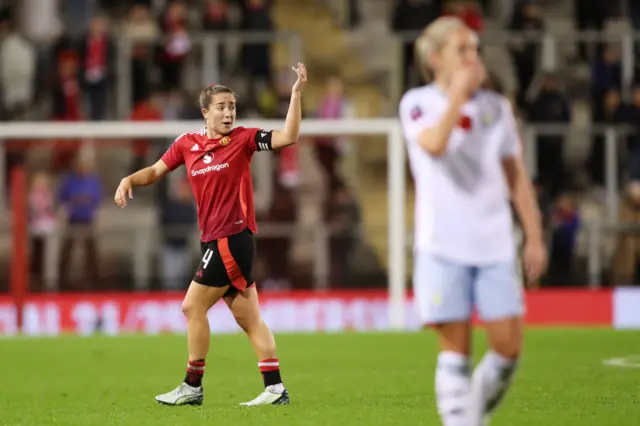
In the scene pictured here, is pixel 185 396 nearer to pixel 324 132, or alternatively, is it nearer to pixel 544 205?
pixel 324 132

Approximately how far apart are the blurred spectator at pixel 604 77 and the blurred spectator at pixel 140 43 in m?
7.38

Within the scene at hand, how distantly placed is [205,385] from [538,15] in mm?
15146

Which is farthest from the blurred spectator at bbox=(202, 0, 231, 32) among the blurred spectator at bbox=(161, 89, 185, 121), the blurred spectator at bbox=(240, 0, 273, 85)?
the blurred spectator at bbox=(161, 89, 185, 121)

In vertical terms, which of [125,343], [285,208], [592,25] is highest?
[592,25]

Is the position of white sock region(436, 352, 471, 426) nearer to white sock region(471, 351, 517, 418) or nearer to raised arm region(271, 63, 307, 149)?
white sock region(471, 351, 517, 418)

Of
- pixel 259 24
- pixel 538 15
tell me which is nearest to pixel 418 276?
pixel 259 24

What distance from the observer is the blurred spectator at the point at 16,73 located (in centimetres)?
2292

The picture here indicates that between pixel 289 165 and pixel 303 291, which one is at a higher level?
pixel 289 165

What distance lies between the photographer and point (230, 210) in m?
9.16

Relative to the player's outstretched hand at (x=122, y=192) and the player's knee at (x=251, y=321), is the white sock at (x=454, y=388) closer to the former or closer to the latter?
the player's knee at (x=251, y=321)

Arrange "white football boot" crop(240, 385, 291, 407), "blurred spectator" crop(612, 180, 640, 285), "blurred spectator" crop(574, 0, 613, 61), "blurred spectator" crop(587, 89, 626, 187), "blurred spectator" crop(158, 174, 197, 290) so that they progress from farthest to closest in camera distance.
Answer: "blurred spectator" crop(574, 0, 613, 61) < "blurred spectator" crop(587, 89, 626, 187) < "blurred spectator" crop(612, 180, 640, 285) < "blurred spectator" crop(158, 174, 197, 290) < "white football boot" crop(240, 385, 291, 407)

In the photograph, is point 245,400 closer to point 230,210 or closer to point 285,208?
point 230,210

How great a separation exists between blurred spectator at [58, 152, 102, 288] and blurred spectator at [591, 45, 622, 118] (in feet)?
27.0

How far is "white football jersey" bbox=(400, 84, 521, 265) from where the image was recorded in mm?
6238
